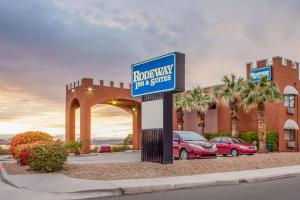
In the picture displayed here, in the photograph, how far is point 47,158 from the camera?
50.8ft

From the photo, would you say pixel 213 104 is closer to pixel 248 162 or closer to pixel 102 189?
pixel 248 162

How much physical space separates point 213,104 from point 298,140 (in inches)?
381

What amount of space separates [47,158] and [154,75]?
19.8ft

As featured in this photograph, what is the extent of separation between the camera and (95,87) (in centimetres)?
4703

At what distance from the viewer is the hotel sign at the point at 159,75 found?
1748 centimetres

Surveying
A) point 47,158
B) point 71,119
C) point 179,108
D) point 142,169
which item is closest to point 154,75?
point 142,169

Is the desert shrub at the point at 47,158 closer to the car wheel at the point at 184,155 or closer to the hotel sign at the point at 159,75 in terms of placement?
the hotel sign at the point at 159,75

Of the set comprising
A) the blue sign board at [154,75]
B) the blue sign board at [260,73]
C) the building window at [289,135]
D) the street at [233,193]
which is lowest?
the street at [233,193]

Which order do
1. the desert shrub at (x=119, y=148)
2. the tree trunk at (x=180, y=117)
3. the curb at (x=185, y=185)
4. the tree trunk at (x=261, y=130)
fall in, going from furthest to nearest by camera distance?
the desert shrub at (x=119, y=148) < the tree trunk at (x=180, y=117) < the tree trunk at (x=261, y=130) < the curb at (x=185, y=185)

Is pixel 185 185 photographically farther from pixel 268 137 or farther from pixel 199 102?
pixel 199 102

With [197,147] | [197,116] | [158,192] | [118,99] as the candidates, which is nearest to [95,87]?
[118,99]

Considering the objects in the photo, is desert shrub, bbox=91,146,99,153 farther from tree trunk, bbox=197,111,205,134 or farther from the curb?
the curb

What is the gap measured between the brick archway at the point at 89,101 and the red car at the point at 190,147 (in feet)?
78.1

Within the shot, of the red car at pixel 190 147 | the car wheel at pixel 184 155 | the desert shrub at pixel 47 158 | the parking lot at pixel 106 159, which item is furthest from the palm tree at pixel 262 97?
the desert shrub at pixel 47 158
